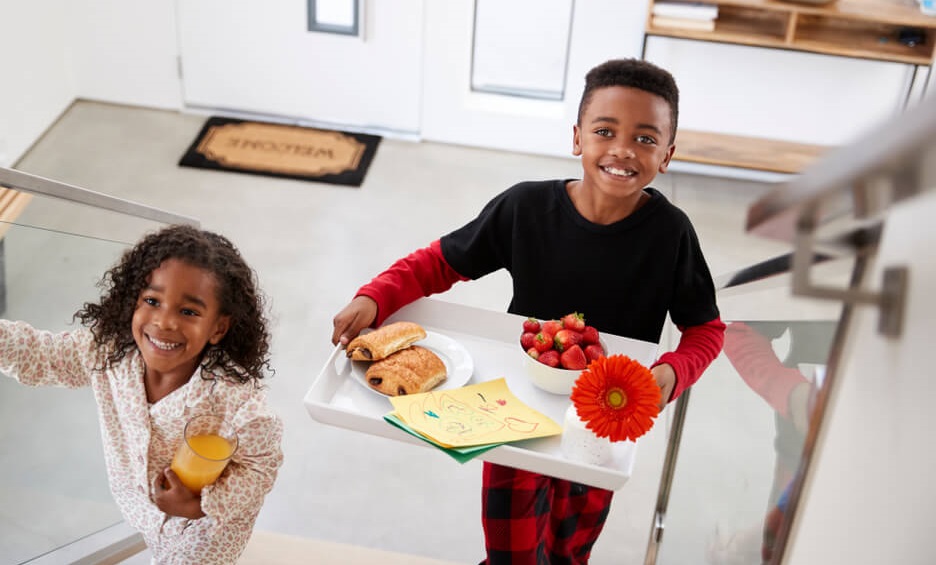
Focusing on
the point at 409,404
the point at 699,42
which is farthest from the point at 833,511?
the point at 699,42

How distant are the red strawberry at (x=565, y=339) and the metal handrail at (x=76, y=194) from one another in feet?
2.70

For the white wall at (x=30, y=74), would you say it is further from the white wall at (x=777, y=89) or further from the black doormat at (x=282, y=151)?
the white wall at (x=777, y=89)

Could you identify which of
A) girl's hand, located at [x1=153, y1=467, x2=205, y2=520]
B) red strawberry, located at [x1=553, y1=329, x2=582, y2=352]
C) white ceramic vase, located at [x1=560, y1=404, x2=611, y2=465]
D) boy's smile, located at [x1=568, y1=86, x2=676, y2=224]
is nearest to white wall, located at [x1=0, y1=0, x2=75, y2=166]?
girl's hand, located at [x1=153, y1=467, x2=205, y2=520]

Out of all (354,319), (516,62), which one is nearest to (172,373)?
(354,319)

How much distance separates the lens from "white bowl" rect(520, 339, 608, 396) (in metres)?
1.61

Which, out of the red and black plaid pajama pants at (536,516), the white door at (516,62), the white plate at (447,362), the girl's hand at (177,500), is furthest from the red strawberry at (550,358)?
the white door at (516,62)

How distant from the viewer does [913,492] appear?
0.80 m

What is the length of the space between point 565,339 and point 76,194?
927 millimetres

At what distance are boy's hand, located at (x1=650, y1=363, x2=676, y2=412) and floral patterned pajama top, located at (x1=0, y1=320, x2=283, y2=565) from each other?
65cm

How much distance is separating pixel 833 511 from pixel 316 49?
4146mm

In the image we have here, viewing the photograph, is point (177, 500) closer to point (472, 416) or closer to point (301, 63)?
point (472, 416)

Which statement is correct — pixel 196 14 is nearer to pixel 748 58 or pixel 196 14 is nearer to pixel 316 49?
pixel 316 49

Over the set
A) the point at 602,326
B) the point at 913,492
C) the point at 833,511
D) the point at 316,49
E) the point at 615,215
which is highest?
the point at 913,492

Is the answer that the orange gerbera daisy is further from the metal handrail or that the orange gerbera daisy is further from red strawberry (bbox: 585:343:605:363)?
the metal handrail
